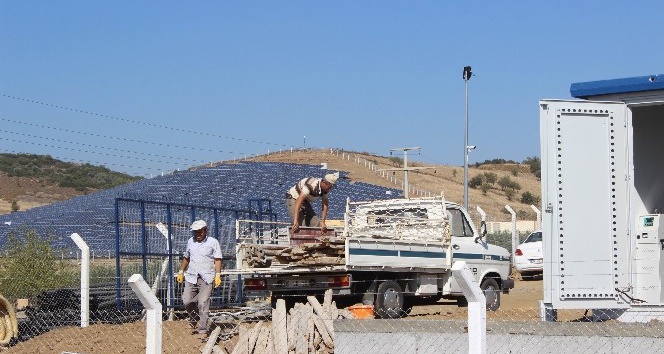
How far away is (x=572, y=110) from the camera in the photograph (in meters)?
12.2

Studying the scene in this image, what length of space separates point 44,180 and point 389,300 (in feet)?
253

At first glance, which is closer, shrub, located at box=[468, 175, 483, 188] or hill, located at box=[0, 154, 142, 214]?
shrub, located at box=[468, 175, 483, 188]

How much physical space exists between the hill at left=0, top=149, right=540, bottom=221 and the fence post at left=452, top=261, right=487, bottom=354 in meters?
52.1

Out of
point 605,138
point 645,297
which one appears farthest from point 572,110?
point 645,297

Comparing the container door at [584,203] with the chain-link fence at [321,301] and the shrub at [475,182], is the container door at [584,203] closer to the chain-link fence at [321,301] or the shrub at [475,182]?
the chain-link fence at [321,301]

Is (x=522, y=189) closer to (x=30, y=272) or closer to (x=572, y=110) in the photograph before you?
(x=30, y=272)

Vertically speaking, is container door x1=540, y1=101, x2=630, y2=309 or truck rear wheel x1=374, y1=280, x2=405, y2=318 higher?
container door x1=540, y1=101, x2=630, y2=309

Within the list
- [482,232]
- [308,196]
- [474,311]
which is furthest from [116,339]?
[482,232]

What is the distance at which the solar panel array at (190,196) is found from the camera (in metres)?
27.7

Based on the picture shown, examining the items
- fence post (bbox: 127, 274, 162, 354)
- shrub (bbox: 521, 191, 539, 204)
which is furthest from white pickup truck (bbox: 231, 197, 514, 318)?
shrub (bbox: 521, 191, 539, 204)

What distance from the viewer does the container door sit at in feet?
39.7

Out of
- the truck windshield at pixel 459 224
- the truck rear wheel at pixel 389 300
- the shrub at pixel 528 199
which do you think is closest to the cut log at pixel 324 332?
the truck rear wheel at pixel 389 300

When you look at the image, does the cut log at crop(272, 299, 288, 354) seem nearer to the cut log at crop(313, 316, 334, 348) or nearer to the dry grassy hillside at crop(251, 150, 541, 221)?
the cut log at crop(313, 316, 334, 348)

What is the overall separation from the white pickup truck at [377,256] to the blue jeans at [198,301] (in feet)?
5.66
